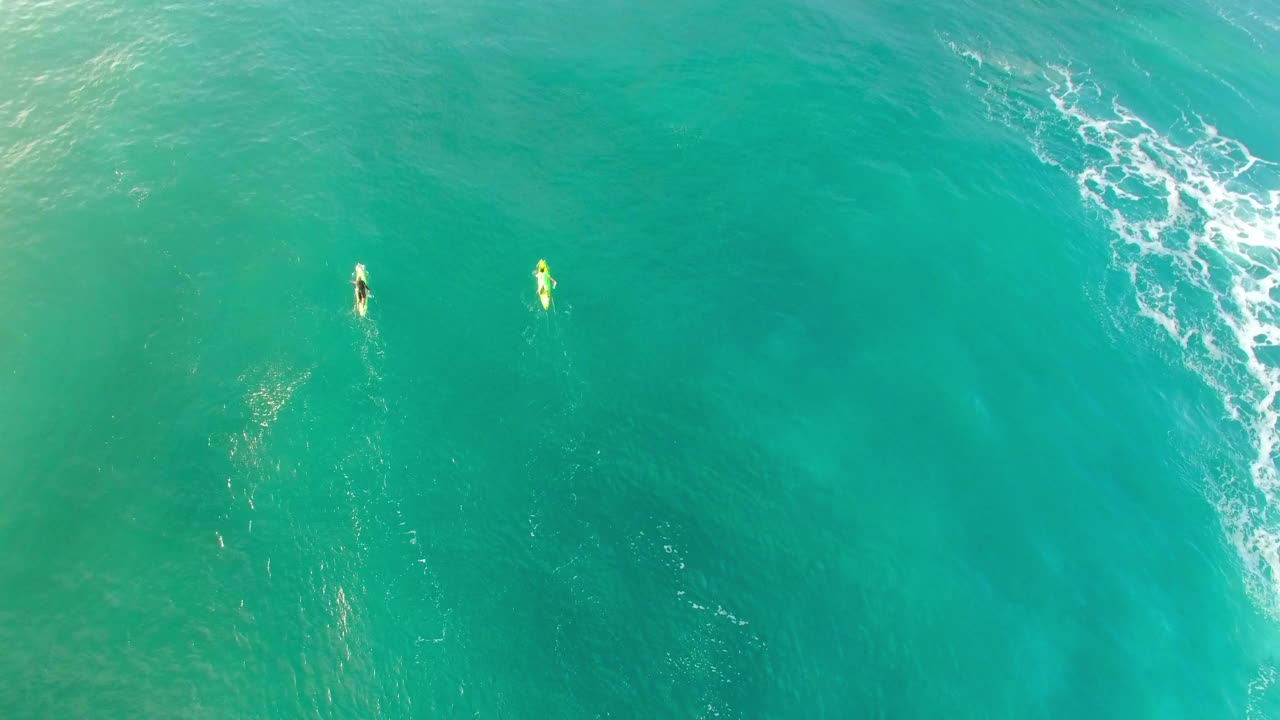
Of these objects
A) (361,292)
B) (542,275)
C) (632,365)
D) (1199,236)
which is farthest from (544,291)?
(1199,236)


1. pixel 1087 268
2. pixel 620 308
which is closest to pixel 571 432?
pixel 620 308

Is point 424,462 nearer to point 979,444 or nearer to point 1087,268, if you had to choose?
point 979,444

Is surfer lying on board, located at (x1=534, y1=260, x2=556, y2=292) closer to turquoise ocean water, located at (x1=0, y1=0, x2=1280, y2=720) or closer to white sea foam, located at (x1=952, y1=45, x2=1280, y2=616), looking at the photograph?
turquoise ocean water, located at (x1=0, y1=0, x2=1280, y2=720)

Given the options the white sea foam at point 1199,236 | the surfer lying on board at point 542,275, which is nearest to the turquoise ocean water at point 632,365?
the white sea foam at point 1199,236

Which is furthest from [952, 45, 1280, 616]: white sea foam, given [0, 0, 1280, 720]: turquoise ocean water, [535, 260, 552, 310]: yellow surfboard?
[535, 260, 552, 310]: yellow surfboard

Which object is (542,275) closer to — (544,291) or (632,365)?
(544,291)
